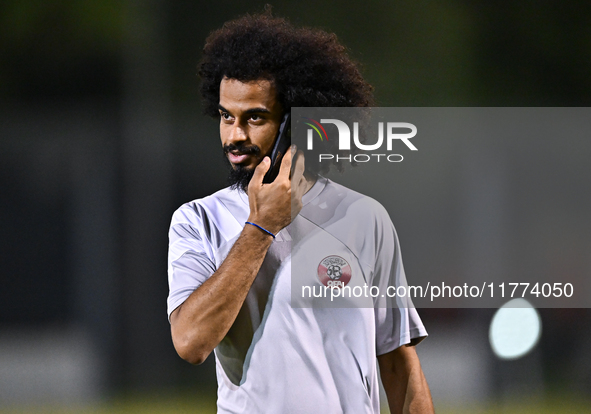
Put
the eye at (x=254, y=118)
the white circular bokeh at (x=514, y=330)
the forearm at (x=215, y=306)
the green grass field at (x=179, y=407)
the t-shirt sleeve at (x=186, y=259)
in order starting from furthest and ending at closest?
the green grass field at (x=179, y=407)
the white circular bokeh at (x=514, y=330)
the eye at (x=254, y=118)
the t-shirt sleeve at (x=186, y=259)
the forearm at (x=215, y=306)

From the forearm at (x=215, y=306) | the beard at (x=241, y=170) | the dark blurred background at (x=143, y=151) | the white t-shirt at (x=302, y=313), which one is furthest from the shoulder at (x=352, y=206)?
the dark blurred background at (x=143, y=151)


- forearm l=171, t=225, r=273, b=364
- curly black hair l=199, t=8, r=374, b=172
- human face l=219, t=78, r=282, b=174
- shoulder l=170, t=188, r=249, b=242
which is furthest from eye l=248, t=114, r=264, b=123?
forearm l=171, t=225, r=273, b=364

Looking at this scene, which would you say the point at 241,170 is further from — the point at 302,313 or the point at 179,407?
the point at 179,407

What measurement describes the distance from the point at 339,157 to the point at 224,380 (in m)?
0.82

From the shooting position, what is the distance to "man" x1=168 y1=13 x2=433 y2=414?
1.47 m

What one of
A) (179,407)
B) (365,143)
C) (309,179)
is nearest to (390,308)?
(309,179)

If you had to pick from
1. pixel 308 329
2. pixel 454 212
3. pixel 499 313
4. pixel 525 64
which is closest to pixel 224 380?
pixel 308 329

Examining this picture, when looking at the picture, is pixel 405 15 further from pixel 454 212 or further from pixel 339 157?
pixel 339 157

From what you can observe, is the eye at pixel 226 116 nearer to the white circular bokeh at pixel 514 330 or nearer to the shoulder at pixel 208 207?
the shoulder at pixel 208 207

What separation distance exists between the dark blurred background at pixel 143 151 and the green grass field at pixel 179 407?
0.07 m

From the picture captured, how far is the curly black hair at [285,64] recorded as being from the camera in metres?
1.66

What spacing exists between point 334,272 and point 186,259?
0.44 meters

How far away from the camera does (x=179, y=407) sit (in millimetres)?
3416

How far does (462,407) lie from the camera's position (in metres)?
3.03
